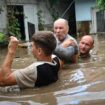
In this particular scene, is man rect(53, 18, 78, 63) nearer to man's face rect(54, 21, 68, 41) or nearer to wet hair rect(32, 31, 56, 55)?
man's face rect(54, 21, 68, 41)

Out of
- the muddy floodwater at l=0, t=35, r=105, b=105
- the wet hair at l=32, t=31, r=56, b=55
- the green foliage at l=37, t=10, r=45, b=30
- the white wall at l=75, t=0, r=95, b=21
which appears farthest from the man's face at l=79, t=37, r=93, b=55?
the white wall at l=75, t=0, r=95, b=21

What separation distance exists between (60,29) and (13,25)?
13606 mm

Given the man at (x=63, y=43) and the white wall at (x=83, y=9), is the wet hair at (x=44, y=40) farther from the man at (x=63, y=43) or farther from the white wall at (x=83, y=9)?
the white wall at (x=83, y=9)

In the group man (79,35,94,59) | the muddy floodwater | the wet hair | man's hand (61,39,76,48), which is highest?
the wet hair

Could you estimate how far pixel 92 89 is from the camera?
464 cm

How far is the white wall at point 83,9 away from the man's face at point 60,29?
17037 millimetres

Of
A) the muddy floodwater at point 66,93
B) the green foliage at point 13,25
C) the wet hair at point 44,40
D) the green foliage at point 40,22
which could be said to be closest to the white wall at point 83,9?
the green foliage at point 40,22

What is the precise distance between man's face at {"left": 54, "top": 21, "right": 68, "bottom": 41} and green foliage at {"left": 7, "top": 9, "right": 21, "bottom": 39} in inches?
514

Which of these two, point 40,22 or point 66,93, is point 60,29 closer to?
point 66,93

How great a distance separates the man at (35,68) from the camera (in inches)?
182

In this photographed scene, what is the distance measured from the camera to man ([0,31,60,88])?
463 cm

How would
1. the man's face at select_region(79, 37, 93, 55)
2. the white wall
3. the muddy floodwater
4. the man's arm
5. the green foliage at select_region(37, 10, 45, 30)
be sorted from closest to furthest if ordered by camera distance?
1. the muddy floodwater
2. the man's arm
3. the man's face at select_region(79, 37, 93, 55)
4. the green foliage at select_region(37, 10, 45, 30)
5. the white wall

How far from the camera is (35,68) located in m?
4.71

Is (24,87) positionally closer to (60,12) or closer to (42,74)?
(42,74)
